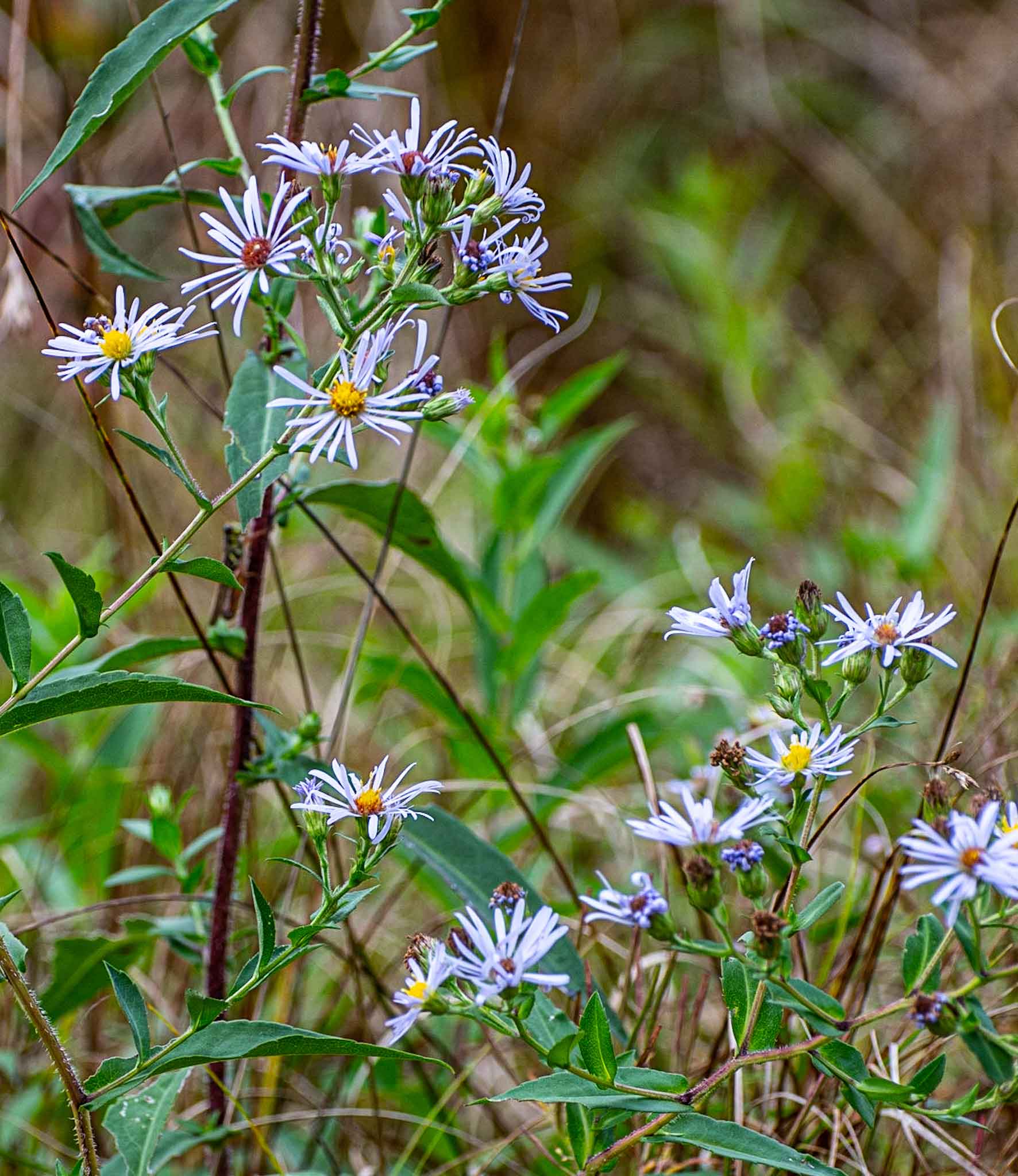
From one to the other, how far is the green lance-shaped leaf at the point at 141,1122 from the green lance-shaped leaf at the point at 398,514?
1.81 feet

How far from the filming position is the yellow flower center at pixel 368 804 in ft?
2.75

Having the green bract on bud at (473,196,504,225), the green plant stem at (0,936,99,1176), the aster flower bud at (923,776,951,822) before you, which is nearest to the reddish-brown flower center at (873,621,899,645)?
the aster flower bud at (923,776,951,822)

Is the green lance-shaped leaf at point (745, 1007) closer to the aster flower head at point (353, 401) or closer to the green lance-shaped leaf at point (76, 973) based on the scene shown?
the aster flower head at point (353, 401)

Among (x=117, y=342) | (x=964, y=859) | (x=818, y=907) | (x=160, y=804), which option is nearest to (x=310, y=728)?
(x=160, y=804)

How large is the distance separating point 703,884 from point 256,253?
1.86 feet

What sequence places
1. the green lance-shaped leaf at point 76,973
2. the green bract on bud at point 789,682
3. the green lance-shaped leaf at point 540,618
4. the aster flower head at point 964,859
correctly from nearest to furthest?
the aster flower head at point 964,859
the green bract on bud at point 789,682
the green lance-shaped leaf at point 76,973
the green lance-shaped leaf at point 540,618

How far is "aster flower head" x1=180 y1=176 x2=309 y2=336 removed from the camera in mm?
845

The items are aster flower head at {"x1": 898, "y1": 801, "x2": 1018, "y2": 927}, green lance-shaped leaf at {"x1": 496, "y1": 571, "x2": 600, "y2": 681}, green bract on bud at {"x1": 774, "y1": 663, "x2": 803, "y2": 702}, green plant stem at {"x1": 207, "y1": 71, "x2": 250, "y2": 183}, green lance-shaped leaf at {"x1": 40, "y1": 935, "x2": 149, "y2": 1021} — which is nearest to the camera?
aster flower head at {"x1": 898, "y1": 801, "x2": 1018, "y2": 927}

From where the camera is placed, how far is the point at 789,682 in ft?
2.81

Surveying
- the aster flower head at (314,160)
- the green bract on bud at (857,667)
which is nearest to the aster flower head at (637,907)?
the green bract on bud at (857,667)

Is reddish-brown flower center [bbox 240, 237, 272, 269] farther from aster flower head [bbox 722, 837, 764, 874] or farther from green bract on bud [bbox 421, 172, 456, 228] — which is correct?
aster flower head [bbox 722, 837, 764, 874]

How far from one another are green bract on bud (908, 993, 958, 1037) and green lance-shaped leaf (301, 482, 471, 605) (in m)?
0.66

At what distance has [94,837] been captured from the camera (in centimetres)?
167

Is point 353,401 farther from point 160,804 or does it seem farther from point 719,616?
point 160,804
